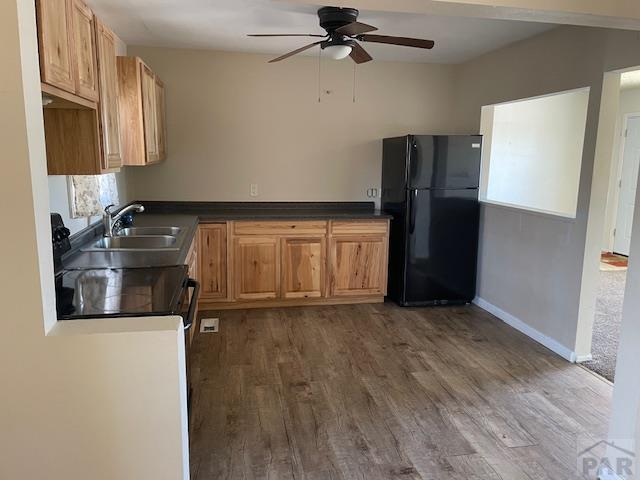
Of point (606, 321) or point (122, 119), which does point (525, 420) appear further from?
point (122, 119)

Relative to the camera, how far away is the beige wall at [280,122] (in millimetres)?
4543

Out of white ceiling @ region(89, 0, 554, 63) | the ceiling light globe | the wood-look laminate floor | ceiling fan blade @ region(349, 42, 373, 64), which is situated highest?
white ceiling @ region(89, 0, 554, 63)

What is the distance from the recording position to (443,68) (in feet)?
16.4

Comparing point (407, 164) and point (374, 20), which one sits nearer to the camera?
point (374, 20)

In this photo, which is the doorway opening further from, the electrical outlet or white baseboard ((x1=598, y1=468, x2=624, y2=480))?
white baseboard ((x1=598, y1=468, x2=624, y2=480))

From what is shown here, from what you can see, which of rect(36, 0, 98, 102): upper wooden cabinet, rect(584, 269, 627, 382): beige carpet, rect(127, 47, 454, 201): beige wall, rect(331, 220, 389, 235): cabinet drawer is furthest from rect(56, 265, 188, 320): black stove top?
rect(584, 269, 627, 382): beige carpet

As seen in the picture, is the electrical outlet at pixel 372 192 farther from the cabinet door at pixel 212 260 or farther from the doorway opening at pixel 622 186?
the doorway opening at pixel 622 186

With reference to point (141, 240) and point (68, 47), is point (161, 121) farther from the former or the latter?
point (68, 47)

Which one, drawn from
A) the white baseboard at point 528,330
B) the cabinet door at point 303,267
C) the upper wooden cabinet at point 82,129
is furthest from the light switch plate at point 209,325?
the white baseboard at point 528,330

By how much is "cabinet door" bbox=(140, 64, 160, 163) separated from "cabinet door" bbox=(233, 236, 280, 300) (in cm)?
109

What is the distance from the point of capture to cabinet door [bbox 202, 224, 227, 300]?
4234 millimetres

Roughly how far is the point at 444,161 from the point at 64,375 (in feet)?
12.1

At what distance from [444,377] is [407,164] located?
6.67 feet

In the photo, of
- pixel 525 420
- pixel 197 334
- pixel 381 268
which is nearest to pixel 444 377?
pixel 525 420
